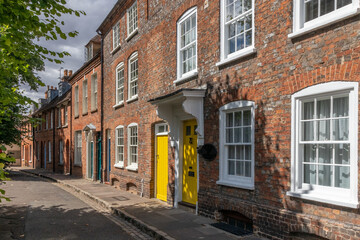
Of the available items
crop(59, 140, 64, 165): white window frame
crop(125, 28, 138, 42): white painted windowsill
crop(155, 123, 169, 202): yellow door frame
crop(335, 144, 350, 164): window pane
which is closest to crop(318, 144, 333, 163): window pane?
crop(335, 144, 350, 164): window pane

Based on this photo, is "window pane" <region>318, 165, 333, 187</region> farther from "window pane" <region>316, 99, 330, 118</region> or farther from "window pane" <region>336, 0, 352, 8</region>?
Result: "window pane" <region>336, 0, 352, 8</region>

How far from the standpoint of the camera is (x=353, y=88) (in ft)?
16.8

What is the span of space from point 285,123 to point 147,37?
8.01 meters

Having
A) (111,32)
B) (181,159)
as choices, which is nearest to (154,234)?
(181,159)

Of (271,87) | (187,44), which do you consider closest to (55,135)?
(187,44)

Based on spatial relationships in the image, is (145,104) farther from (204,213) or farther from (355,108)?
(355,108)

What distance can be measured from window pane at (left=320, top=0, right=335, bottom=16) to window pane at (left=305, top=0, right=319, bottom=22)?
106 millimetres

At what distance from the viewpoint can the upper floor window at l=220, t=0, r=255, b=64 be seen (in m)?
7.48

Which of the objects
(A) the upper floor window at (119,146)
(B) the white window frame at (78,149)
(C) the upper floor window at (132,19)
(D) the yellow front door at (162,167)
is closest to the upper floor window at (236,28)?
(D) the yellow front door at (162,167)

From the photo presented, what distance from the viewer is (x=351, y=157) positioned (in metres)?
5.13

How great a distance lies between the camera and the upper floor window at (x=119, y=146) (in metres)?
15.8

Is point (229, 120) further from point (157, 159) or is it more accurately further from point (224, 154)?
point (157, 159)

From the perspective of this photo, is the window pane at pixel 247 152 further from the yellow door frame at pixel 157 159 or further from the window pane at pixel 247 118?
the yellow door frame at pixel 157 159

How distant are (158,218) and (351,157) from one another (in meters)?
5.34
